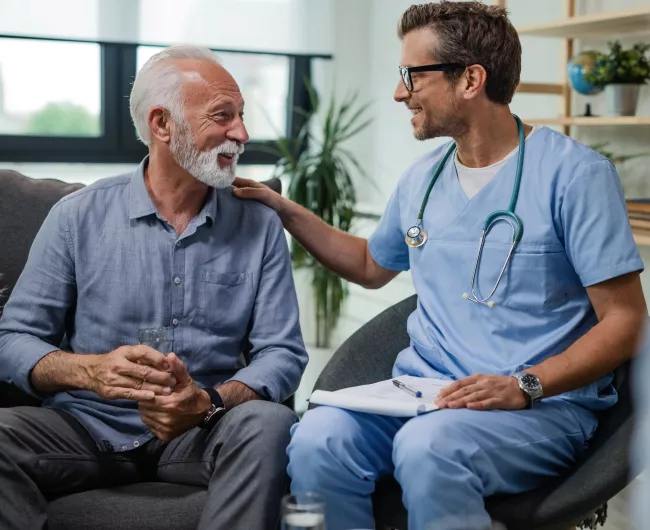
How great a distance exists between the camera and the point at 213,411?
1685 millimetres

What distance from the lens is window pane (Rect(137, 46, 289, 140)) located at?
4230 mm

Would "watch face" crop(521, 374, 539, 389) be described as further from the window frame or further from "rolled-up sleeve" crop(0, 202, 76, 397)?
the window frame

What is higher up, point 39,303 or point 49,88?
point 49,88

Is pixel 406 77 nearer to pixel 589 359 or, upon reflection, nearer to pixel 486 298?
pixel 486 298

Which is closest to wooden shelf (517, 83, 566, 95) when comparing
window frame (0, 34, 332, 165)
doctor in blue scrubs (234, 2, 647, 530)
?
doctor in blue scrubs (234, 2, 647, 530)

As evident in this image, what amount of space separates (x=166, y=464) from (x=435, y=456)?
0.56 meters

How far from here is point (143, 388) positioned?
5.30ft

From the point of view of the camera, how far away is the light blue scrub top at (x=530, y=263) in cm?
166

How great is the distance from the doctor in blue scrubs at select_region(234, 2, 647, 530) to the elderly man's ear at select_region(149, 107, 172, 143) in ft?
0.70

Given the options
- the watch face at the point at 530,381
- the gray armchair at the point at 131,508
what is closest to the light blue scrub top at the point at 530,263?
the watch face at the point at 530,381

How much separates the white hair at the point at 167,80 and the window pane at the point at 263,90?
2306 millimetres

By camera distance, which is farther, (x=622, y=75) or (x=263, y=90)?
(x=263, y=90)

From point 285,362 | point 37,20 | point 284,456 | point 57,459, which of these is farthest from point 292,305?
point 37,20

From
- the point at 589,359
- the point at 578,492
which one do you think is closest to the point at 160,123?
the point at 589,359
